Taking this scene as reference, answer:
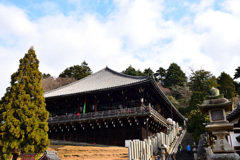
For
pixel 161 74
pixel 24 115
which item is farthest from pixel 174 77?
pixel 24 115

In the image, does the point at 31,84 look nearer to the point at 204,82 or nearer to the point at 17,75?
the point at 17,75

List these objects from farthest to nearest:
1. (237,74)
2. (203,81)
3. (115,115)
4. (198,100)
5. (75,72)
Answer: (75,72) < (237,74) < (203,81) < (198,100) < (115,115)

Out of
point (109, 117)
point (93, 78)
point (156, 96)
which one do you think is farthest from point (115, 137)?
point (93, 78)

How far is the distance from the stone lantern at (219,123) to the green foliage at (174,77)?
184ft

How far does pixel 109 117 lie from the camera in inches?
979

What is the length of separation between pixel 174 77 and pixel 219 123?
57.9 metres

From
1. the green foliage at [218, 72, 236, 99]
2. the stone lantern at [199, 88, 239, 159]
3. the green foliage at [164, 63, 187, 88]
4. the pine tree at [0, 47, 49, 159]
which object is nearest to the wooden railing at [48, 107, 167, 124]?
the pine tree at [0, 47, 49, 159]

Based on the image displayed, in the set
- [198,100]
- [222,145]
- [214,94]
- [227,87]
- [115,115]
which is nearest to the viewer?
[222,145]

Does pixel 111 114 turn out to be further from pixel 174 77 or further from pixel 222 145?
pixel 174 77

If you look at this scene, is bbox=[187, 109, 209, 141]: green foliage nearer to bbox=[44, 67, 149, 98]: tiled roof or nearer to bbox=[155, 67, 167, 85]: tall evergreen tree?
bbox=[44, 67, 149, 98]: tiled roof

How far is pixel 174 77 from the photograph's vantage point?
66688mm

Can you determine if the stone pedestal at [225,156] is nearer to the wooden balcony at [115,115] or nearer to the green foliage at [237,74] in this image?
the wooden balcony at [115,115]

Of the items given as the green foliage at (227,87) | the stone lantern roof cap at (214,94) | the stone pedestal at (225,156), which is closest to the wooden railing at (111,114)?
the stone lantern roof cap at (214,94)

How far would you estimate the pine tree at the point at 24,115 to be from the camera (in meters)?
17.4
